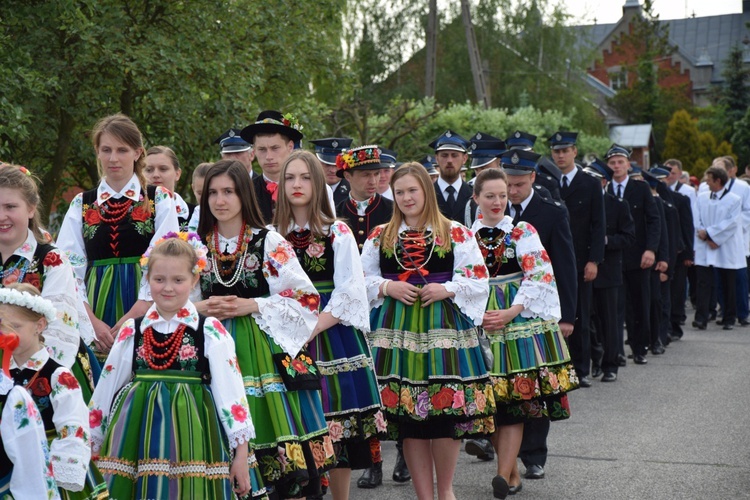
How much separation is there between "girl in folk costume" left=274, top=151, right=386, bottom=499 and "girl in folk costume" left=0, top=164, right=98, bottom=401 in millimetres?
1229

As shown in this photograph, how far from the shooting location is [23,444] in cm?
385

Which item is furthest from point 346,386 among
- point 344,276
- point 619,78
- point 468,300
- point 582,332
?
point 619,78

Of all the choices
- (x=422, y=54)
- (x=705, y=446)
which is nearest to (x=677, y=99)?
(x=422, y=54)

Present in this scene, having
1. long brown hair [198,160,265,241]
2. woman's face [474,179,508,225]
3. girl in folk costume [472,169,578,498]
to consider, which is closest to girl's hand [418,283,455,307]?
girl in folk costume [472,169,578,498]

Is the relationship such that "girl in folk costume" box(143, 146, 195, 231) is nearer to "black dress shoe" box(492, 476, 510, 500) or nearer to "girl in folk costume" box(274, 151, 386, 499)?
"girl in folk costume" box(274, 151, 386, 499)

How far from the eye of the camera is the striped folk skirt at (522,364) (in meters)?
6.88

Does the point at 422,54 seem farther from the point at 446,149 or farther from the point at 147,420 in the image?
the point at 147,420

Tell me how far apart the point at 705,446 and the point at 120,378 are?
5090 mm

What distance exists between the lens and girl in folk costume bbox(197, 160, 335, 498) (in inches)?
203

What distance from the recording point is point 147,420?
15.0ft

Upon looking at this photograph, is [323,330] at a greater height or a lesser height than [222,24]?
lesser

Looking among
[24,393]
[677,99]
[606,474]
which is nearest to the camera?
[24,393]

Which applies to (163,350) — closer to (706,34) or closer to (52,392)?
(52,392)

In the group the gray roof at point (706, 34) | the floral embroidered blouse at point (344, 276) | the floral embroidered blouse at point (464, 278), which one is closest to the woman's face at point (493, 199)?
the floral embroidered blouse at point (464, 278)
